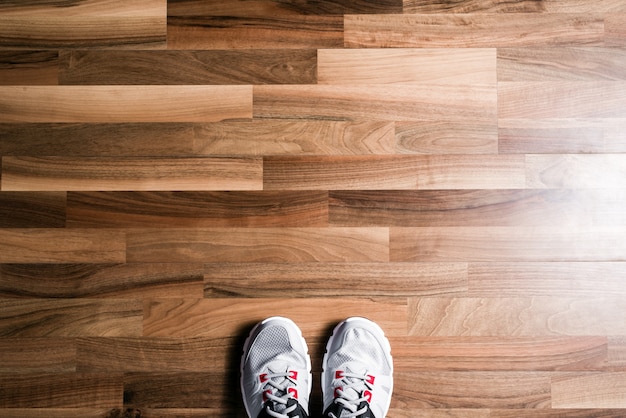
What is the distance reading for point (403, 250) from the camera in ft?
3.74

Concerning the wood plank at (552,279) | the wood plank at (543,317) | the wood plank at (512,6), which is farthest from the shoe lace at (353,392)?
the wood plank at (512,6)

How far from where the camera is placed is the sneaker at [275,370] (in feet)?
3.69

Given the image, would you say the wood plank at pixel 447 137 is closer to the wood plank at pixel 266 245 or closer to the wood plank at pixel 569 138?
the wood plank at pixel 569 138

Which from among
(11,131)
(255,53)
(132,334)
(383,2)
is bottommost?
(132,334)

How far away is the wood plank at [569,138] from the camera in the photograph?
1141 mm

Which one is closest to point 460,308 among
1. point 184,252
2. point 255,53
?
point 184,252

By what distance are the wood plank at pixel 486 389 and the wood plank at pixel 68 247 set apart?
77cm

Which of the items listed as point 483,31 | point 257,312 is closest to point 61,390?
point 257,312

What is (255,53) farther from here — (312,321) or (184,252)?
(312,321)

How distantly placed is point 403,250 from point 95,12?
0.90m

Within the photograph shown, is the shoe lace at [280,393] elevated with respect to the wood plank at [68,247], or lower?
lower

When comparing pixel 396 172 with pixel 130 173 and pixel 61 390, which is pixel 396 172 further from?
pixel 61 390

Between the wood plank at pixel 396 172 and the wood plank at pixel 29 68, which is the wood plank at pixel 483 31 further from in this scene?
the wood plank at pixel 29 68

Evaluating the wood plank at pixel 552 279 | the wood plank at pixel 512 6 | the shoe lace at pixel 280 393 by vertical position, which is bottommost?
the shoe lace at pixel 280 393
